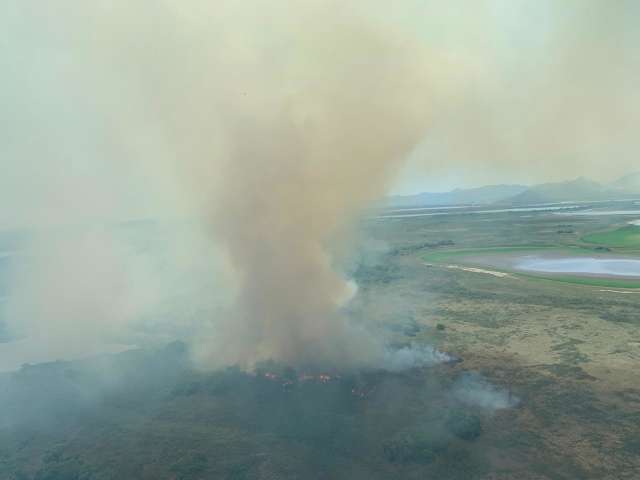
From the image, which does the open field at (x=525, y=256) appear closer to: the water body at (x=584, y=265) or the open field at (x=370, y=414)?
the water body at (x=584, y=265)

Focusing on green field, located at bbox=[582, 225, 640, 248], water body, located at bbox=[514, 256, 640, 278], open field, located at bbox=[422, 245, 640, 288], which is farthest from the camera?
green field, located at bbox=[582, 225, 640, 248]

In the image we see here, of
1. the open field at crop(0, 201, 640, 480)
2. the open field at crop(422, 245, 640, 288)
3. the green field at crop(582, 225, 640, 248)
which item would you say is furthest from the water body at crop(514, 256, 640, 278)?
the open field at crop(0, 201, 640, 480)

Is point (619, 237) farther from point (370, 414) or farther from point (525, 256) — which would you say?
point (370, 414)

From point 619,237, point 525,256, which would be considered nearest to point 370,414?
point 525,256

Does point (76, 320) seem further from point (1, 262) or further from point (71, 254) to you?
point (1, 262)

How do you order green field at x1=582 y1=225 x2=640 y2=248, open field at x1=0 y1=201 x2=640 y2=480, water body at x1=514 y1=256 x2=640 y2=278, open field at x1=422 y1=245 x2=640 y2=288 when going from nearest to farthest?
1. open field at x1=0 y1=201 x2=640 y2=480
2. open field at x1=422 y1=245 x2=640 y2=288
3. water body at x1=514 y1=256 x2=640 y2=278
4. green field at x1=582 y1=225 x2=640 y2=248

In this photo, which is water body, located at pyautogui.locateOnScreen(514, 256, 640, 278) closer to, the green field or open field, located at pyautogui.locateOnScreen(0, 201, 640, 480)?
the green field

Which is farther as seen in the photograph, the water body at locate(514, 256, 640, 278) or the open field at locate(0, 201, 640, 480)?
the water body at locate(514, 256, 640, 278)

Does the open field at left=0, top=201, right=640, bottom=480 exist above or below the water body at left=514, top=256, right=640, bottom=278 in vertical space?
below
